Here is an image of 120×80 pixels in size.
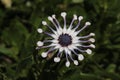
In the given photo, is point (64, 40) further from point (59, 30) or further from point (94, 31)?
point (94, 31)

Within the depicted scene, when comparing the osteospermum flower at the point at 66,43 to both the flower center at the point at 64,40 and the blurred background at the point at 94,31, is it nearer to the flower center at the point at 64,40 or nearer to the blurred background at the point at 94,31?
the flower center at the point at 64,40

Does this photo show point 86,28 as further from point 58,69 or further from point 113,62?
point 113,62

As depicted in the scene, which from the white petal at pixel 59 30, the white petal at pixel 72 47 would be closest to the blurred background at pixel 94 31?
the white petal at pixel 59 30

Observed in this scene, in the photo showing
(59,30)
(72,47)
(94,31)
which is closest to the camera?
(72,47)

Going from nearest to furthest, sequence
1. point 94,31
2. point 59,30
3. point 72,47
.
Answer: point 72,47, point 59,30, point 94,31

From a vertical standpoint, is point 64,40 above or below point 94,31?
below

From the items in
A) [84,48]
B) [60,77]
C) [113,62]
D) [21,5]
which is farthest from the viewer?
[21,5]

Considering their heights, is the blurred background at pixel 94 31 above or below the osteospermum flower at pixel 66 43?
above

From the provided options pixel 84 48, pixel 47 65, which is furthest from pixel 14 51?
pixel 84 48

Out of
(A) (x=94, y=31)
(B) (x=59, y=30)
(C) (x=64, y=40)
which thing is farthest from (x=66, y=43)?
(A) (x=94, y=31)
